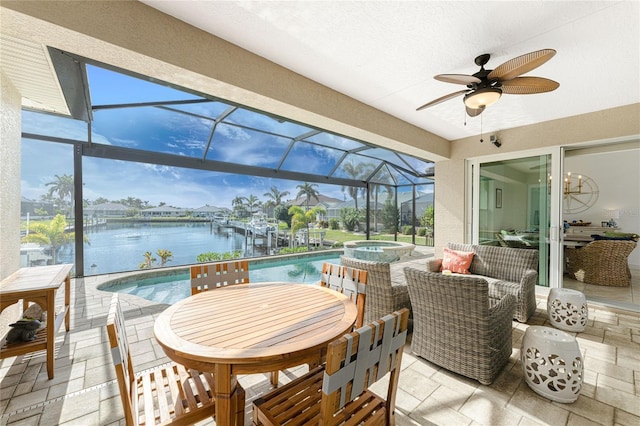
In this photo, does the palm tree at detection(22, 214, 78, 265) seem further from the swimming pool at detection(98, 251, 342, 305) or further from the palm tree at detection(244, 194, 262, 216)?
the palm tree at detection(244, 194, 262, 216)

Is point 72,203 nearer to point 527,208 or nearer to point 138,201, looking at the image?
point 138,201

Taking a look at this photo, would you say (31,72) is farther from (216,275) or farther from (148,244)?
(148,244)

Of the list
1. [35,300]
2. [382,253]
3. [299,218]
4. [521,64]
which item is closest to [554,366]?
[521,64]

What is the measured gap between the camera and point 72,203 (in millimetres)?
4531

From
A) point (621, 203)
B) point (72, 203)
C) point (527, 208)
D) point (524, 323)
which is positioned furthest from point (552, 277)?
point (72, 203)

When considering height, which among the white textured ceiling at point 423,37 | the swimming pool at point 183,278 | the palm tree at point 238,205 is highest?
the white textured ceiling at point 423,37

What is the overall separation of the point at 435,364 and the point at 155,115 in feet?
21.0

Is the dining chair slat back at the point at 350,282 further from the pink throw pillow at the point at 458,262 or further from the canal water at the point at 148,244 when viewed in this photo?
the canal water at the point at 148,244

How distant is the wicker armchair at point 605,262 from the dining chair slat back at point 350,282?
5.33 m

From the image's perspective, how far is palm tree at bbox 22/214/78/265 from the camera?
4.20m

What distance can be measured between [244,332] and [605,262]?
648 centimetres

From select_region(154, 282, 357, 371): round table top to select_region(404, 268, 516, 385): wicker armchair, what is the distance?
Result: 0.85 metres

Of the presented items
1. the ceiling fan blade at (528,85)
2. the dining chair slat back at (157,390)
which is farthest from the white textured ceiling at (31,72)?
the ceiling fan blade at (528,85)

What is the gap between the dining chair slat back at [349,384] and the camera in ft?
3.01
